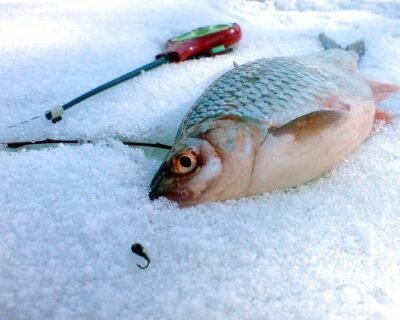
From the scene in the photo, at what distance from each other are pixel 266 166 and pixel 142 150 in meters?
0.55

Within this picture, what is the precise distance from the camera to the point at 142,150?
1.74 m

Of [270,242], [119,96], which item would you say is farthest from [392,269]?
[119,96]

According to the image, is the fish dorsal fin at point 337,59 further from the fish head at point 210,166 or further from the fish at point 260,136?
the fish head at point 210,166

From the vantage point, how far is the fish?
55.2 inches

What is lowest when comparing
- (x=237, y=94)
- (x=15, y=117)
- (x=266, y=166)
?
(x=15, y=117)

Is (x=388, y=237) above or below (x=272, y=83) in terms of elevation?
below

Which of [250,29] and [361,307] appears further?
[250,29]

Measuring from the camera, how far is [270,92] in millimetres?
1571

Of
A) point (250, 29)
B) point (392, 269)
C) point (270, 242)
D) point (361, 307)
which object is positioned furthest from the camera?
point (250, 29)

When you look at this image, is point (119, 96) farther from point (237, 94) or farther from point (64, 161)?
point (237, 94)

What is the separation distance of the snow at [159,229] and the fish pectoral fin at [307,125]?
189 millimetres

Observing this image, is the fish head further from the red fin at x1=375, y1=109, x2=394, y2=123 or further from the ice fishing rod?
the ice fishing rod

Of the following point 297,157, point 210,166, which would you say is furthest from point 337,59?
point 210,166

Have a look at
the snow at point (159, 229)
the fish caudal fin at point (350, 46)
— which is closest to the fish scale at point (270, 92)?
the snow at point (159, 229)
